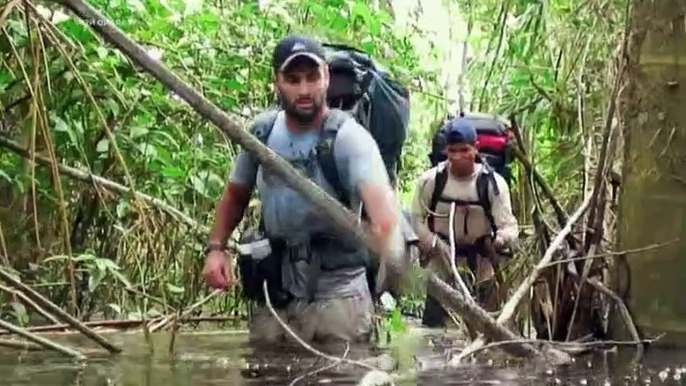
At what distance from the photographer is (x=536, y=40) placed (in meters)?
5.68

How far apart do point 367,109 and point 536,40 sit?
0.81m

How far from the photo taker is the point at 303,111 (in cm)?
520

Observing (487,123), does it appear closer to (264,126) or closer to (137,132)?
(137,132)

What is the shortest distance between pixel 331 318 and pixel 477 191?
2780mm

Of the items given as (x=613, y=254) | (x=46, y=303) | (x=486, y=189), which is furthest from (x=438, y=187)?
(x=46, y=303)

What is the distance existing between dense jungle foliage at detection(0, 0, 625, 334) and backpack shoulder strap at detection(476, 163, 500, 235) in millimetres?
240

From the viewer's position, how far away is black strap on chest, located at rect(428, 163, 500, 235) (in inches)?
307

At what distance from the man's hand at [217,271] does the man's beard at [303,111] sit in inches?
25.3

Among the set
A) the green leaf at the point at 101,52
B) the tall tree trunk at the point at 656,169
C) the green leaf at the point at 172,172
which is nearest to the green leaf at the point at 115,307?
the green leaf at the point at 172,172

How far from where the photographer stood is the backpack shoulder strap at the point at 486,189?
779cm

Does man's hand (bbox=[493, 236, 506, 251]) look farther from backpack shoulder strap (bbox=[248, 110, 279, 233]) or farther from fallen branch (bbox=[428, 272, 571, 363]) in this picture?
fallen branch (bbox=[428, 272, 571, 363])

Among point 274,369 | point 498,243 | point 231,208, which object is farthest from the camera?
point 498,243

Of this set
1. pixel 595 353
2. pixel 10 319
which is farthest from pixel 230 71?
pixel 595 353

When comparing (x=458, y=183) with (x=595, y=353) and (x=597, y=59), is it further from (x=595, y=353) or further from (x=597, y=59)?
(x=595, y=353)
